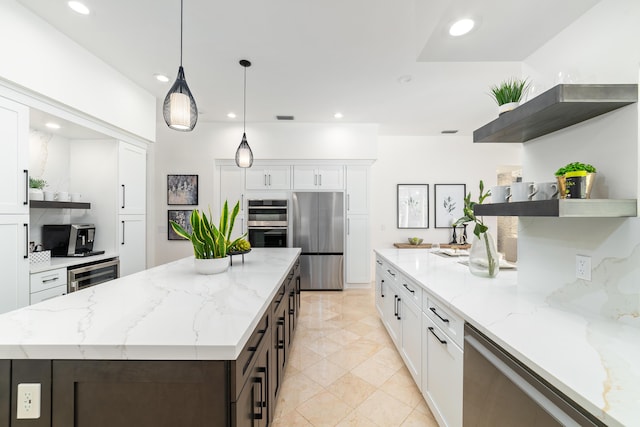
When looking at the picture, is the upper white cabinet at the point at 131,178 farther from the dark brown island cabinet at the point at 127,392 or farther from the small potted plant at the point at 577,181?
the small potted plant at the point at 577,181

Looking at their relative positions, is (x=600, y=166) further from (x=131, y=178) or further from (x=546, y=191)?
(x=131, y=178)

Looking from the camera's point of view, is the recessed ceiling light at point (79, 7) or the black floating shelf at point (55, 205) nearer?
the recessed ceiling light at point (79, 7)

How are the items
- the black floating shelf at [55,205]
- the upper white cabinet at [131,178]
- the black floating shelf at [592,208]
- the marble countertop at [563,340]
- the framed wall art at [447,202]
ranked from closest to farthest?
the marble countertop at [563,340], the black floating shelf at [592,208], the black floating shelf at [55,205], the upper white cabinet at [131,178], the framed wall art at [447,202]

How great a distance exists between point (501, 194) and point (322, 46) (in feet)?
6.57

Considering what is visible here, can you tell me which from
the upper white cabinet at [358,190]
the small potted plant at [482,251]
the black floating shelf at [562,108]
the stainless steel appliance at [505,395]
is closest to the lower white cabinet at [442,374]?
the stainless steel appliance at [505,395]

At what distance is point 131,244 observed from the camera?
3.39 m

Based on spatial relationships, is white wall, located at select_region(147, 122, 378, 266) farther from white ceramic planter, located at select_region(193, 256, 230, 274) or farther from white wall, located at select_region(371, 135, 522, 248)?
white ceramic planter, located at select_region(193, 256, 230, 274)

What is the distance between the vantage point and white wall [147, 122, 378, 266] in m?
4.60

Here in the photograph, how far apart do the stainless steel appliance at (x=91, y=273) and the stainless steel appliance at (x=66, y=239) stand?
0.63 ft

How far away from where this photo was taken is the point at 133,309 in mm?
1208

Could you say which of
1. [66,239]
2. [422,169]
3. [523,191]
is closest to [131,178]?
[66,239]

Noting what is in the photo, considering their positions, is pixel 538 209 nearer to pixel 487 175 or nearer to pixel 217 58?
pixel 217 58

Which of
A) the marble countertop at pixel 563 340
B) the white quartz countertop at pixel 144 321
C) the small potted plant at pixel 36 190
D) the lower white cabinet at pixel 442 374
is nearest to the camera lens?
the marble countertop at pixel 563 340

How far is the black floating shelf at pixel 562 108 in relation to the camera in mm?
1065
